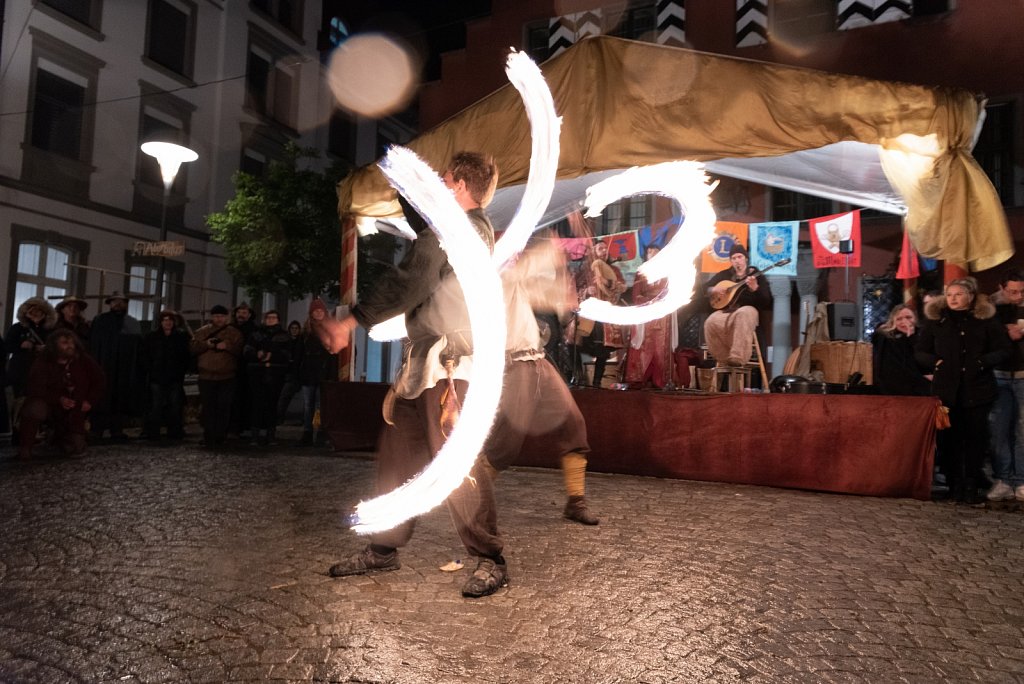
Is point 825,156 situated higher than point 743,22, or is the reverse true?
point 743,22

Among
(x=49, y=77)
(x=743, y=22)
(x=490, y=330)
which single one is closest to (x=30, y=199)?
(x=49, y=77)

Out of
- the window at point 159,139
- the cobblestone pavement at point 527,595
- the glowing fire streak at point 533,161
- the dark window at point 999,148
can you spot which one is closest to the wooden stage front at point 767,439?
the cobblestone pavement at point 527,595

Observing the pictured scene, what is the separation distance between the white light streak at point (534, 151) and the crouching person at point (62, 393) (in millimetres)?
5727

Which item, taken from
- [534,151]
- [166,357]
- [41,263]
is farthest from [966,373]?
[41,263]

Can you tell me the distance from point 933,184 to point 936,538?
319 centimetres

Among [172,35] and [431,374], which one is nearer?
[431,374]

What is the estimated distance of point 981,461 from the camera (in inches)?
250

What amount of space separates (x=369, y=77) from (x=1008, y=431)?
105 ft

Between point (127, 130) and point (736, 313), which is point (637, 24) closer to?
point (736, 313)

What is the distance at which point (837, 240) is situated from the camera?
11.8 meters

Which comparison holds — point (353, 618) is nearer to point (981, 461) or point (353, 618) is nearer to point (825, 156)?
point (981, 461)

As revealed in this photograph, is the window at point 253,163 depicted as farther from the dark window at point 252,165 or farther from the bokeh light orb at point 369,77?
the bokeh light orb at point 369,77

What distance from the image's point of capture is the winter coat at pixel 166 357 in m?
9.73

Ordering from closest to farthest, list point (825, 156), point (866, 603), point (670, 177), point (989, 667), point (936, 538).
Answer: point (989, 667)
point (866, 603)
point (936, 538)
point (670, 177)
point (825, 156)
